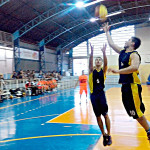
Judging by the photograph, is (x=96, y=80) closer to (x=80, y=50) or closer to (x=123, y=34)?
(x=123, y=34)

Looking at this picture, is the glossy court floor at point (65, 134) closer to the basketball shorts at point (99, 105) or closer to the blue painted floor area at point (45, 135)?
the blue painted floor area at point (45, 135)

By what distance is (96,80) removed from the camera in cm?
355

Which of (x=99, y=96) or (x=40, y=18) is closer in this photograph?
(x=99, y=96)

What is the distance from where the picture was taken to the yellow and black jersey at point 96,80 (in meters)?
3.52

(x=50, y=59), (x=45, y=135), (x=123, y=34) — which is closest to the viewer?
(x=45, y=135)

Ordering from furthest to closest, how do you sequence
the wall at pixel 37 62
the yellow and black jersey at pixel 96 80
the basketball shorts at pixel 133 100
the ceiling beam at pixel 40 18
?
the wall at pixel 37 62, the ceiling beam at pixel 40 18, the yellow and black jersey at pixel 96 80, the basketball shorts at pixel 133 100

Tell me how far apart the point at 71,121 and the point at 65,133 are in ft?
3.98

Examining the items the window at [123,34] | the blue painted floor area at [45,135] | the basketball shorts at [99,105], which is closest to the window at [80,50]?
the window at [123,34]

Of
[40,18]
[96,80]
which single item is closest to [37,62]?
[40,18]

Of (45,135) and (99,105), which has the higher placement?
(99,105)

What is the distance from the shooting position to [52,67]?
27.3 metres

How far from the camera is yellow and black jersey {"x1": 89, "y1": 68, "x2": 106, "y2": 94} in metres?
3.52

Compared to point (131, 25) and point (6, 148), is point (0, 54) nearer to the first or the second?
point (6, 148)

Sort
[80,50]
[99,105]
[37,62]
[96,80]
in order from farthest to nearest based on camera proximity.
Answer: [80,50], [37,62], [96,80], [99,105]
